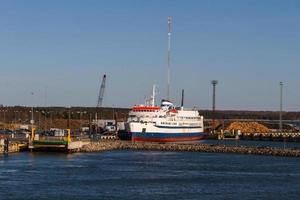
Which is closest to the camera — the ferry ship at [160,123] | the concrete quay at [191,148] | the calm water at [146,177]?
the calm water at [146,177]

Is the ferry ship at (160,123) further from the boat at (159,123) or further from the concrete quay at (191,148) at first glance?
the concrete quay at (191,148)

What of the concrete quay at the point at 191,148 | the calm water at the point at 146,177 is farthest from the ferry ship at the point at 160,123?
the calm water at the point at 146,177

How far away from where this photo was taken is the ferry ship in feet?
372

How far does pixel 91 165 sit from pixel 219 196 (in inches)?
909

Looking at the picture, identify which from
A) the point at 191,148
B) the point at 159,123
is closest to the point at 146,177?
the point at 191,148

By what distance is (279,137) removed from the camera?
145875 millimetres

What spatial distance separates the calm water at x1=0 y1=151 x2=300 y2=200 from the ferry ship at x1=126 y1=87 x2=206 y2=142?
2898 centimetres

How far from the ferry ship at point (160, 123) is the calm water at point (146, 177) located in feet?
95.1

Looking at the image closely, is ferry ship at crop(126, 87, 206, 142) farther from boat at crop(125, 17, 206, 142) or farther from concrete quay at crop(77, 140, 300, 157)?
concrete quay at crop(77, 140, 300, 157)

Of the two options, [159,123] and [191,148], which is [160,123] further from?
[191,148]

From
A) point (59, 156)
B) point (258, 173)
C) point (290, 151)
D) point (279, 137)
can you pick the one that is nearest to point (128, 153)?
point (59, 156)

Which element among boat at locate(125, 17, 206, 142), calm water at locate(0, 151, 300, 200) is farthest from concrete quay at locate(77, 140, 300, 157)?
boat at locate(125, 17, 206, 142)

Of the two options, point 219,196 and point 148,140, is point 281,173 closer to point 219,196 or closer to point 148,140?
point 219,196

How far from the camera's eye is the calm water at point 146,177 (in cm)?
4853
